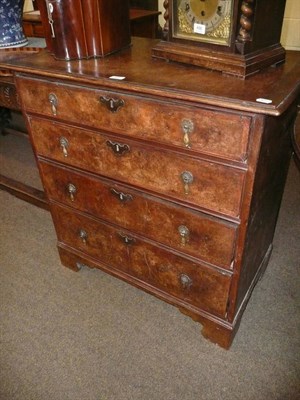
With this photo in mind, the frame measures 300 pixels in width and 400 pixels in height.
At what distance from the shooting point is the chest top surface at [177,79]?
3.22 feet

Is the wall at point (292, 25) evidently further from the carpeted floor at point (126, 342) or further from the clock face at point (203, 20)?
the clock face at point (203, 20)

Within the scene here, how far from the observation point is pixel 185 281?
4.99 ft

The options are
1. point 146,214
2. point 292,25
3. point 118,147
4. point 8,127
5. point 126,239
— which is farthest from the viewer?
point 8,127

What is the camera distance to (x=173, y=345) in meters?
1.66

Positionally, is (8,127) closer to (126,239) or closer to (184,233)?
(126,239)

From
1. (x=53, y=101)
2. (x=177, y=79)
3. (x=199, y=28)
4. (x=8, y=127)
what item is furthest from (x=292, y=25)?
(x=8, y=127)

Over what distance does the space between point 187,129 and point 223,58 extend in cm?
29

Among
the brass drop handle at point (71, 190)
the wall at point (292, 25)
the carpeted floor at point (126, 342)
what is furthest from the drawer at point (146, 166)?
the wall at point (292, 25)

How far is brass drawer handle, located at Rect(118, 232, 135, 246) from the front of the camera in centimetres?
159

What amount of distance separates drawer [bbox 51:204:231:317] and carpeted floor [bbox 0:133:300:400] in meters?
0.22

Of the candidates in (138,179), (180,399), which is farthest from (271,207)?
(180,399)

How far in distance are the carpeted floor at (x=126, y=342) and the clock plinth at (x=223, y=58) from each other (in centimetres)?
123

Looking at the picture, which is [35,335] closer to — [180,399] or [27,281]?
[27,281]

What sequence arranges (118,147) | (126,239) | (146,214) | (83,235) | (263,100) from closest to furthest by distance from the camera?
(263,100) → (118,147) → (146,214) → (126,239) → (83,235)
